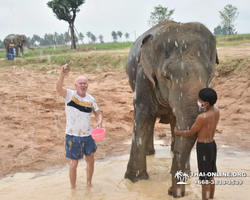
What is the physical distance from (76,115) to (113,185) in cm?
132

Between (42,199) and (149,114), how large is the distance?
1874mm

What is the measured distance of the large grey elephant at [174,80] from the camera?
131 inches

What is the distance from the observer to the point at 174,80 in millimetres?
3459

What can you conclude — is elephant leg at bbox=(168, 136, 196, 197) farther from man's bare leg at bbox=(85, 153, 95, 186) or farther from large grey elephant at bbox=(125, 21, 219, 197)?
man's bare leg at bbox=(85, 153, 95, 186)

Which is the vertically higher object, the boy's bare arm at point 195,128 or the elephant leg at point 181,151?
the boy's bare arm at point 195,128

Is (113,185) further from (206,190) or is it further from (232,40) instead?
(232,40)

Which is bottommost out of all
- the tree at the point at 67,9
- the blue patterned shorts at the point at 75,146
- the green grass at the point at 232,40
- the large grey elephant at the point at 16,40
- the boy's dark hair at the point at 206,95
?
the blue patterned shorts at the point at 75,146

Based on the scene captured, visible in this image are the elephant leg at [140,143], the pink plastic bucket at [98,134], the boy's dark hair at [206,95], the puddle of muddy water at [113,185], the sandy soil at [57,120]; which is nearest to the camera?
the boy's dark hair at [206,95]

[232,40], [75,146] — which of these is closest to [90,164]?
[75,146]

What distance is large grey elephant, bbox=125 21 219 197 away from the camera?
333cm

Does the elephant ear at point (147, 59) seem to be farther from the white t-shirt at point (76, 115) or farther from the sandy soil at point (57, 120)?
the sandy soil at point (57, 120)

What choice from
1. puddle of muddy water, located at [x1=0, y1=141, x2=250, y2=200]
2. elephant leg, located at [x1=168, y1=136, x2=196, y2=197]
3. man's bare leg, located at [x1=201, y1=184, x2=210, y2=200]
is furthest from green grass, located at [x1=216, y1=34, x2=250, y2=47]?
elephant leg, located at [x1=168, y1=136, x2=196, y2=197]

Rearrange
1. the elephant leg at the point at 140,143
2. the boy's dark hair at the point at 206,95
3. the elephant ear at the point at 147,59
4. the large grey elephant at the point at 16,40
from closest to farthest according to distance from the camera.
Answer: the boy's dark hair at the point at 206,95 < the elephant ear at the point at 147,59 < the elephant leg at the point at 140,143 < the large grey elephant at the point at 16,40

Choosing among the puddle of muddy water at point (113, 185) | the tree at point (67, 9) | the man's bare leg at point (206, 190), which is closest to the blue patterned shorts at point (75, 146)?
the puddle of muddy water at point (113, 185)
